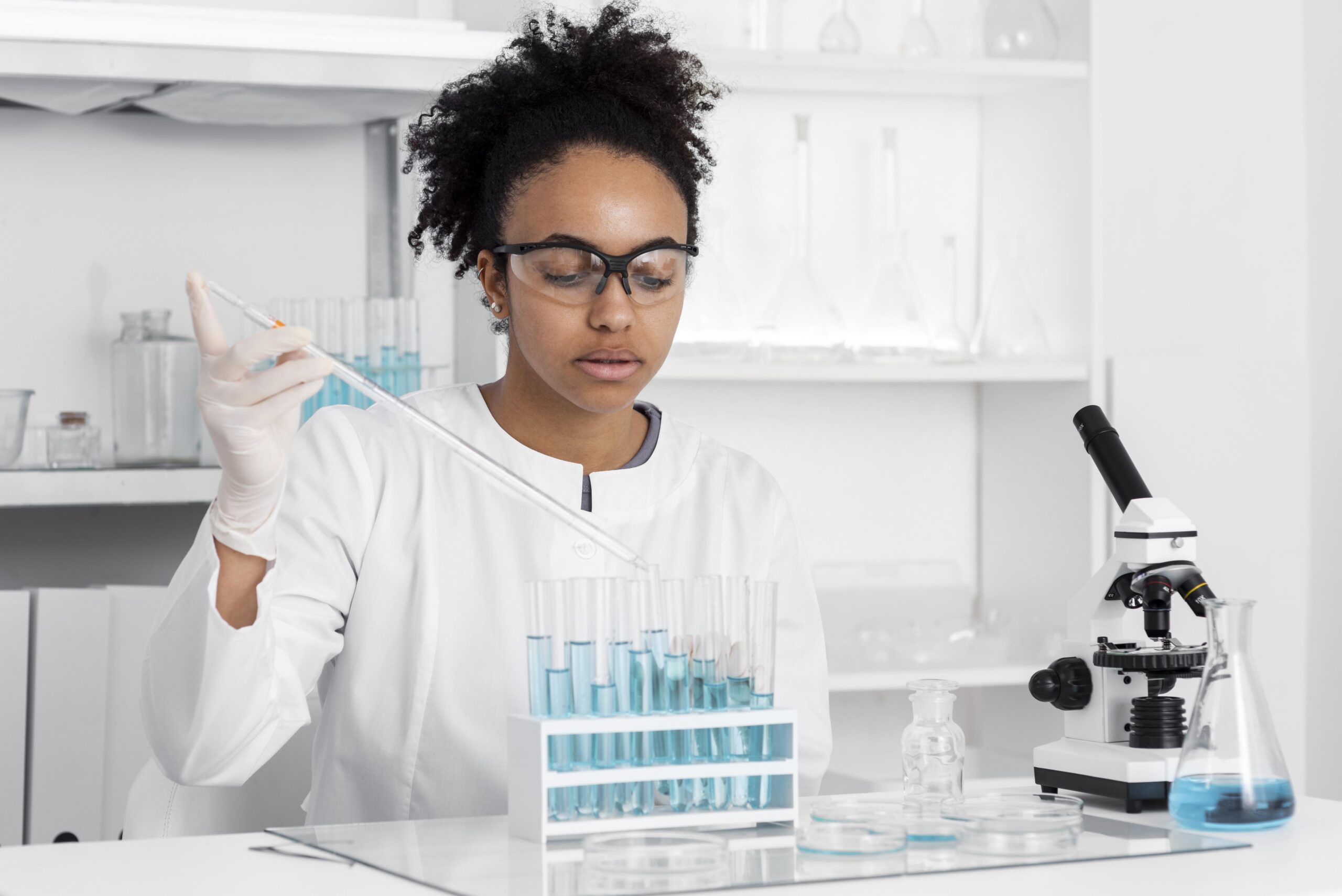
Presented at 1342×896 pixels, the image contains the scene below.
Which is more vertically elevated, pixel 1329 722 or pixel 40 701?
pixel 40 701

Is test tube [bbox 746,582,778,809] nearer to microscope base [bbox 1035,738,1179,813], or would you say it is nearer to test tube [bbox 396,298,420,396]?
microscope base [bbox 1035,738,1179,813]

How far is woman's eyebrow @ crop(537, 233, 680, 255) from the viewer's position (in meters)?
1.43

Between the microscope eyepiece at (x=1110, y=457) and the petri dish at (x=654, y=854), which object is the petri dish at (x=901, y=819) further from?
the microscope eyepiece at (x=1110, y=457)

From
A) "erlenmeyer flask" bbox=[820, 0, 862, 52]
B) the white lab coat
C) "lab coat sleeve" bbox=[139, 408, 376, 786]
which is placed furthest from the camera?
"erlenmeyer flask" bbox=[820, 0, 862, 52]

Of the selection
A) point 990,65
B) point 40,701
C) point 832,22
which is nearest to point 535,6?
point 832,22

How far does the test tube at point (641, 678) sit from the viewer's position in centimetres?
108

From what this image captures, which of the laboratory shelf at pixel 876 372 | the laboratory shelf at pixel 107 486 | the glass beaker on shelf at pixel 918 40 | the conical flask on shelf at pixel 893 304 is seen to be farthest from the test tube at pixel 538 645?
the glass beaker on shelf at pixel 918 40

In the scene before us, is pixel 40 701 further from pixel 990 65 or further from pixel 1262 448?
pixel 1262 448

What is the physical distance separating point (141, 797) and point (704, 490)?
0.63 m

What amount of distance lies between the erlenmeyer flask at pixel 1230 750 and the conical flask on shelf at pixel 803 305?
1.27 m

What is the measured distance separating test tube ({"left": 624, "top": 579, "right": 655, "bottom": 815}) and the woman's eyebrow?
1.38 ft

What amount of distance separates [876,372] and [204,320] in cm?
136

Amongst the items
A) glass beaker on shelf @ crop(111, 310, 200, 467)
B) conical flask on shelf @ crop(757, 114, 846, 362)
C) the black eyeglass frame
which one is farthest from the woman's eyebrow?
conical flask on shelf @ crop(757, 114, 846, 362)

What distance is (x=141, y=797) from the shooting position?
56.1 inches
